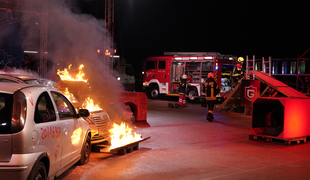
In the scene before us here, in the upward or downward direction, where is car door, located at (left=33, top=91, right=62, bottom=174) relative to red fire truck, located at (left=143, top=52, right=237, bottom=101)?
downward

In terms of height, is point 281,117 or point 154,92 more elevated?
point 154,92

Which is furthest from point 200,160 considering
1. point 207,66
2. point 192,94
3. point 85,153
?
point 192,94

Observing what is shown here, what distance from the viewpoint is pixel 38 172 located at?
3754 mm

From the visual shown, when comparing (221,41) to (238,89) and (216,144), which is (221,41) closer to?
(238,89)

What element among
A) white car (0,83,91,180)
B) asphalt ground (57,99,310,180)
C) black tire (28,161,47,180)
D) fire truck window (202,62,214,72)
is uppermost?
fire truck window (202,62,214,72)

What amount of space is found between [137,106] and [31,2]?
10308 mm

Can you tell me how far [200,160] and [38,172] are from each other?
3.49m

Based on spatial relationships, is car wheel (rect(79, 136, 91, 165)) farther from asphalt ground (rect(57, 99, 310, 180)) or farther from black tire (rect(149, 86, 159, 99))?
black tire (rect(149, 86, 159, 99))

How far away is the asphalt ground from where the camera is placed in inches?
208

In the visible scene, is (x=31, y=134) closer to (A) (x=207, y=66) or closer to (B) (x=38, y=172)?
(B) (x=38, y=172)

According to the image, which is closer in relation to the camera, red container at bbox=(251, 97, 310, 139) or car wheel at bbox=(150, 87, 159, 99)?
red container at bbox=(251, 97, 310, 139)

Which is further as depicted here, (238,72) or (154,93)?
(154,93)

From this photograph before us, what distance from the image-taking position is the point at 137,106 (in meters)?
11.1

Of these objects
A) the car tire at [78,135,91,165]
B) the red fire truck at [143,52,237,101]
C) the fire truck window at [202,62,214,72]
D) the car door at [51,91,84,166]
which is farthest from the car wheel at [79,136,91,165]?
the fire truck window at [202,62,214,72]
